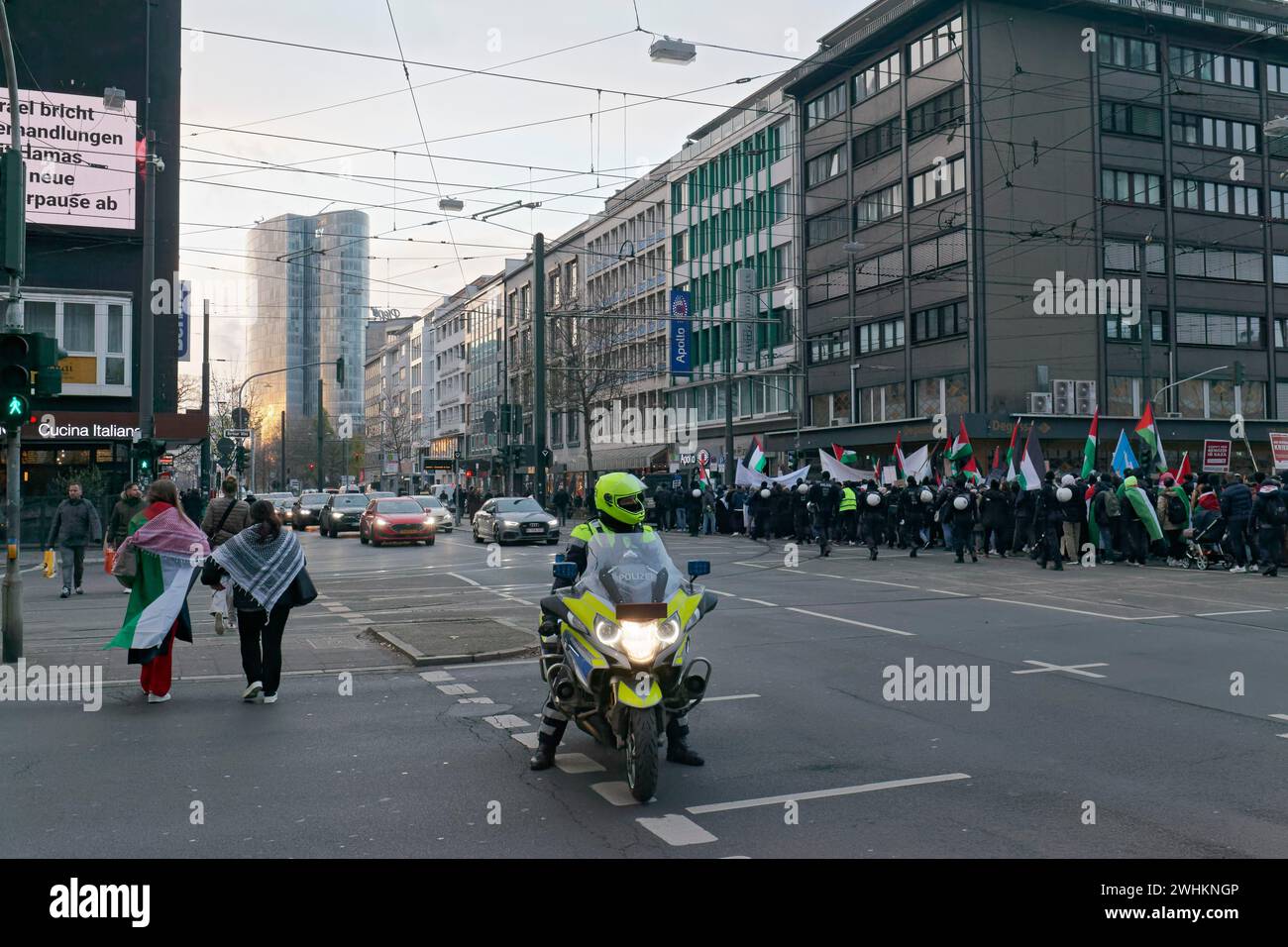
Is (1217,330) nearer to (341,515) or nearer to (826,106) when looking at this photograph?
(826,106)

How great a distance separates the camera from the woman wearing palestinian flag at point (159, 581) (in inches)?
380

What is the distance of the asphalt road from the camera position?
18.6 feet

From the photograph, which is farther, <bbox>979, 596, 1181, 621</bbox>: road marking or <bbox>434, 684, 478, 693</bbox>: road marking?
<bbox>979, 596, 1181, 621</bbox>: road marking

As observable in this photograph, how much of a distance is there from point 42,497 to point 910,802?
32.4 meters

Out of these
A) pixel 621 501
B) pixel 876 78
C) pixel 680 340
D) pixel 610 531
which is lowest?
pixel 610 531

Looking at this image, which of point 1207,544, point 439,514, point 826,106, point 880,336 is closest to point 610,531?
point 1207,544

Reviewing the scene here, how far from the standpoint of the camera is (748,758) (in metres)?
7.38

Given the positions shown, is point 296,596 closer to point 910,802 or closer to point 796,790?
point 796,790

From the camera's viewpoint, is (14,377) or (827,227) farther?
(827,227)

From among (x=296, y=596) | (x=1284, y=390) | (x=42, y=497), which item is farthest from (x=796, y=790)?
(x=1284, y=390)

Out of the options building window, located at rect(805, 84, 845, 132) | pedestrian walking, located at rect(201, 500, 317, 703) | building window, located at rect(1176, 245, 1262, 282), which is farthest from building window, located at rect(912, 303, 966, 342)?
pedestrian walking, located at rect(201, 500, 317, 703)

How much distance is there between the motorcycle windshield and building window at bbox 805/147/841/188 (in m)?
50.2

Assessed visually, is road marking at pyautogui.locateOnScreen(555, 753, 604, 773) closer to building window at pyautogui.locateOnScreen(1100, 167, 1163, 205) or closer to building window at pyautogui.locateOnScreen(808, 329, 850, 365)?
building window at pyautogui.locateOnScreen(1100, 167, 1163, 205)

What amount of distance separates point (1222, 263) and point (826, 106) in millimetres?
18176
